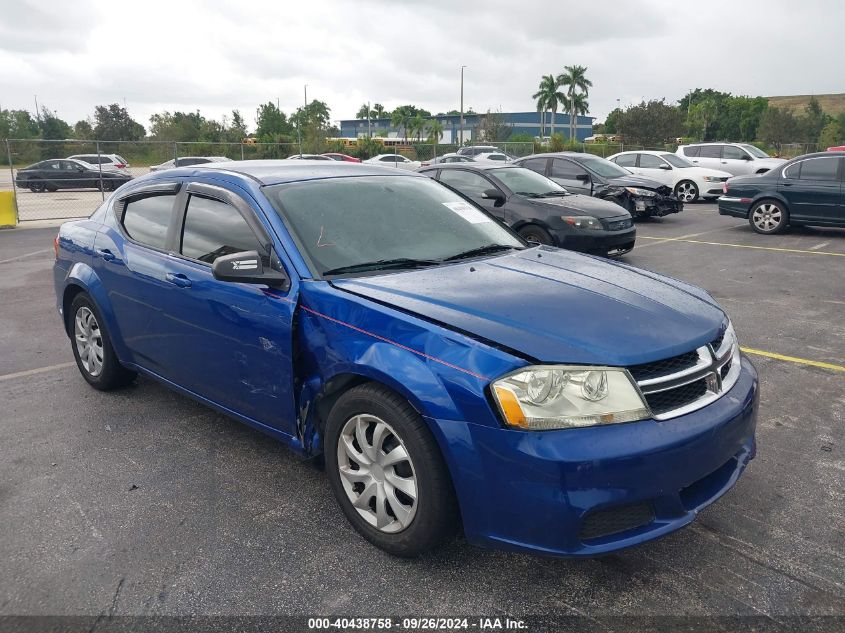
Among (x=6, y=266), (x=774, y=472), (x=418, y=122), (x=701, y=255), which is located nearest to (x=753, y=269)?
(x=701, y=255)

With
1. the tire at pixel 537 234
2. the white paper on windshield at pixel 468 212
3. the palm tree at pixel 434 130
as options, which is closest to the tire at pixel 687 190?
the tire at pixel 537 234

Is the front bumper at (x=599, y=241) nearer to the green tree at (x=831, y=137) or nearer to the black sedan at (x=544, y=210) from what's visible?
the black sedan at (x=544, y=210)

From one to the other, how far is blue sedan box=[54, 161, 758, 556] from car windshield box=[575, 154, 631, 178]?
10.3 meters

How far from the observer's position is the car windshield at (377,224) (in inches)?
130

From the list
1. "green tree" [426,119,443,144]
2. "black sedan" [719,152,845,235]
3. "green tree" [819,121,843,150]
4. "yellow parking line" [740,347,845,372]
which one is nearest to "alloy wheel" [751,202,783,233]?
"black sedan" [719,152,845,235]

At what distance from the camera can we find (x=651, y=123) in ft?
163

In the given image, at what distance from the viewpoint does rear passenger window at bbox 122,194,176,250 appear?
4.06 m

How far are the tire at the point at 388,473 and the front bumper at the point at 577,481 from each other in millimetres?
96

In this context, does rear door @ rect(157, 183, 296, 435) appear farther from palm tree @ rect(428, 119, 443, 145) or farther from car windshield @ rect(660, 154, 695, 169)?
palm tree @ rect(428, 119, 443, 145)

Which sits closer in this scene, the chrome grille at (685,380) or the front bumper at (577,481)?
the front bumper at (577,481)

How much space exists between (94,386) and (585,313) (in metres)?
3.66

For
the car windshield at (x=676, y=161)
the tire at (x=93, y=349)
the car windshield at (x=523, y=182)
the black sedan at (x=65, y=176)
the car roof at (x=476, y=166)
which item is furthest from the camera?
the black sedan at (x=65, y=176)

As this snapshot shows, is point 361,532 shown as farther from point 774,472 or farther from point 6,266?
point 6,266

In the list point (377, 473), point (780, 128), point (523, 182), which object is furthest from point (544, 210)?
point (780, 128)
